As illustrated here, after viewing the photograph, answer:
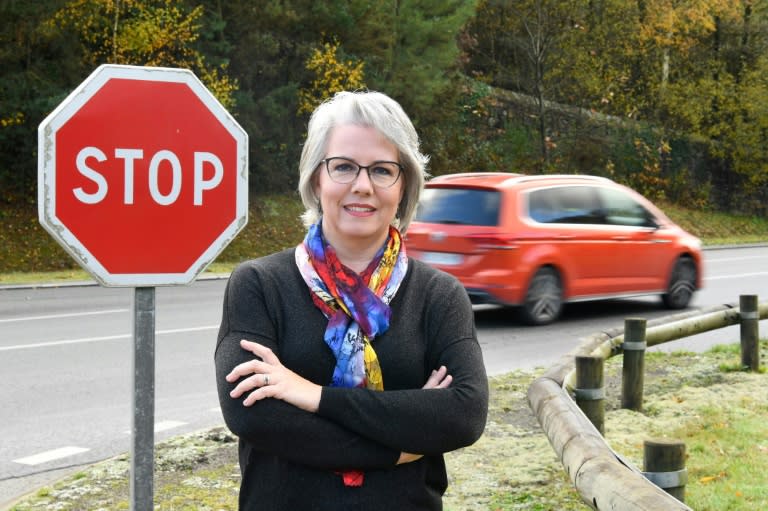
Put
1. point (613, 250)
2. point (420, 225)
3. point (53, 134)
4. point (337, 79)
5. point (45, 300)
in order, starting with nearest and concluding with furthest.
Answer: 1. point (53, 134)
2. point (420, 225)
3. point (613, 250)
4. point (45, 300)
5. point (337, 79)

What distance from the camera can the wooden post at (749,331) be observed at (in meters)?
8.03

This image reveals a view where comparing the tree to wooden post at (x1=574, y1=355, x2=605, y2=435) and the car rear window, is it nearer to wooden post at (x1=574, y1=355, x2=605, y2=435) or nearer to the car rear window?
the car rear window

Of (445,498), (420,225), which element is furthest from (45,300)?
(445,498)

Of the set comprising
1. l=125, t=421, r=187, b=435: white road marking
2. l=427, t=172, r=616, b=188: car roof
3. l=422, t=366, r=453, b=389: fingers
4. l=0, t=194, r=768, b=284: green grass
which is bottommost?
l=0, t=194, r=768, b=284: green grass

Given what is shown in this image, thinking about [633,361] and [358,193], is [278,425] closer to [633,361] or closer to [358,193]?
[358,193]

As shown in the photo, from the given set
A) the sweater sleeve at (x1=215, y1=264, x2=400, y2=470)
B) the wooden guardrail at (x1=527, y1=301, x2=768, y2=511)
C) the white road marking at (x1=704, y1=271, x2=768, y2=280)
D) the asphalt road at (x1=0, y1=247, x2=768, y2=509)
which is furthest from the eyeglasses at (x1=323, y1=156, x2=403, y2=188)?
the white road marking at (x1=704, y1=271, x2=768, y2=280)

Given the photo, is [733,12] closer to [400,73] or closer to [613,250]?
[400,73]

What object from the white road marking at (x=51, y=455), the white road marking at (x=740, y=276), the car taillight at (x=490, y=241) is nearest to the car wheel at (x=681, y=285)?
the car taillight at (x=490, y=241)

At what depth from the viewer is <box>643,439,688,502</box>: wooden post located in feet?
9.64

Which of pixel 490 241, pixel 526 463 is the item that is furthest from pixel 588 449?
pixel 490 241

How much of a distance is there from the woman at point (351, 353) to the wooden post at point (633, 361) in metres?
4.26

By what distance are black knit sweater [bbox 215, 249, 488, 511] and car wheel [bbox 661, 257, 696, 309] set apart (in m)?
11.4

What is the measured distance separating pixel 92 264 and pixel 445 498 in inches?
111

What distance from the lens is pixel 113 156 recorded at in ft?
8.03
